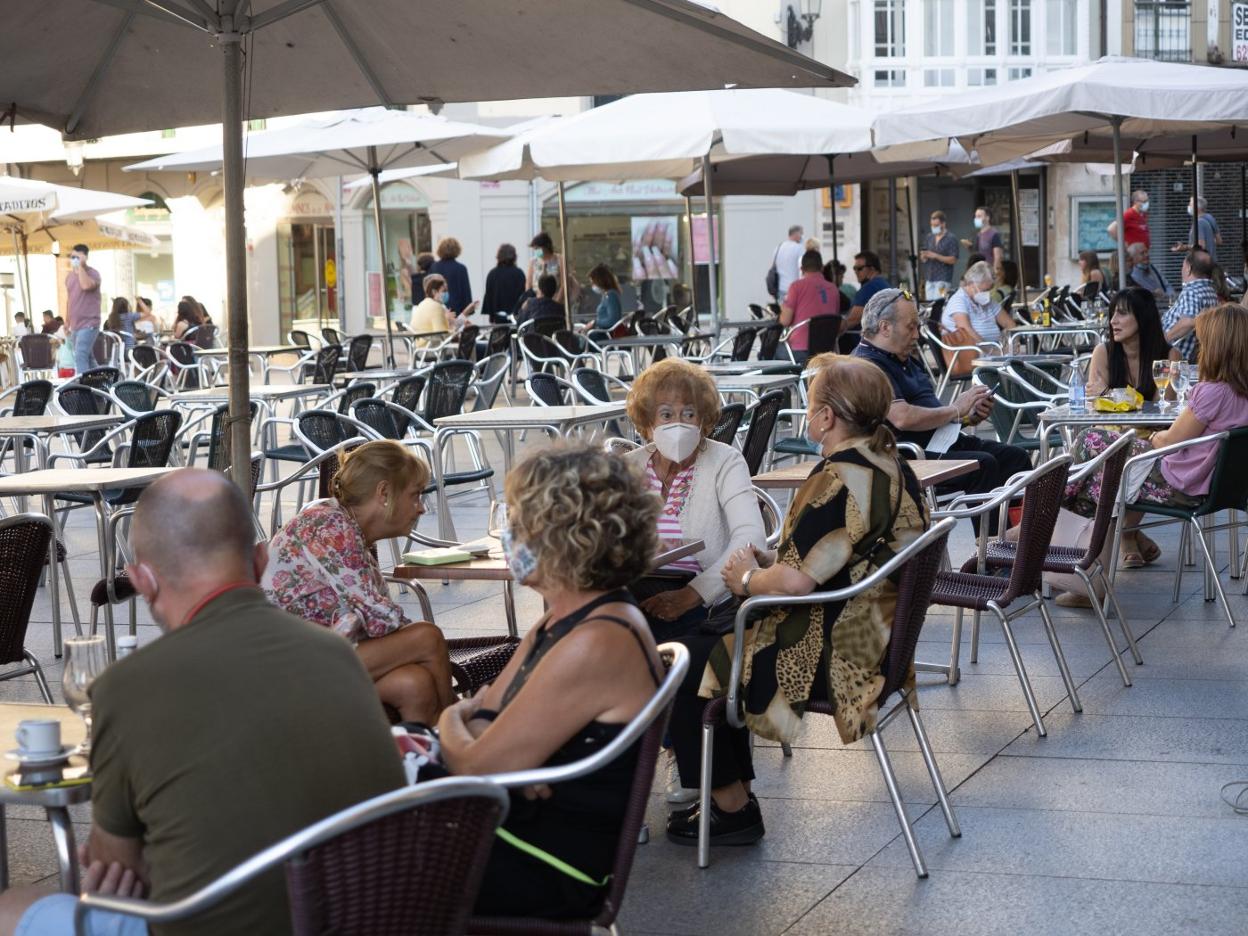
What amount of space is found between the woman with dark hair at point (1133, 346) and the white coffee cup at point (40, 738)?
19.4 feet

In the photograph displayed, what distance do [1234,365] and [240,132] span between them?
384 cm

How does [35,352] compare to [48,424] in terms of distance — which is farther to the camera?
[35,352]

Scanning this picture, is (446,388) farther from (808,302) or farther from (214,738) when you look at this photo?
(214,738)

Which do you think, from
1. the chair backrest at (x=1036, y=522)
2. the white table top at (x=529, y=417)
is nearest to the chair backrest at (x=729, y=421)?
the white table top at (x=529, y=417)

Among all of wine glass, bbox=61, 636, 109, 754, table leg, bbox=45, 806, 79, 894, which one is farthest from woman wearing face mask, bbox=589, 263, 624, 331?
table leg, bbox=45, 806, 79, 894

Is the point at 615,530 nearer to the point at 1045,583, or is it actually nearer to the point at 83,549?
the point at 1045,583

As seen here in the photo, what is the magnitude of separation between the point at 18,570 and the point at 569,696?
240cm

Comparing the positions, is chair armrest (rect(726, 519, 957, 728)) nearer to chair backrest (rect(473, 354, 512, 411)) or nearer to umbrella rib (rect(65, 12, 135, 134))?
umbrella rib (rect(65, 12, 135, 134))

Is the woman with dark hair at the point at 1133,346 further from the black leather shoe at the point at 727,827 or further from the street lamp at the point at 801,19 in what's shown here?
the street lamp at the point at 801,19

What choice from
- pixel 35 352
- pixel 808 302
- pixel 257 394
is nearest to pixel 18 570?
pixel 257 394

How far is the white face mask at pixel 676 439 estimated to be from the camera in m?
4.71

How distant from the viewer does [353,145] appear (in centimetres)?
1366

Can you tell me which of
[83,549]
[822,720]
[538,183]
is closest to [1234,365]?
[822,720]

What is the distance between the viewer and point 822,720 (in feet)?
17.5
